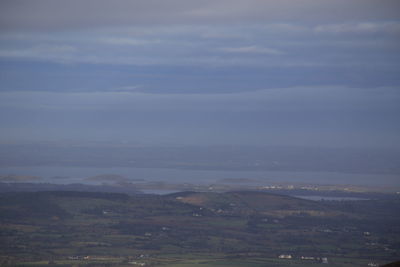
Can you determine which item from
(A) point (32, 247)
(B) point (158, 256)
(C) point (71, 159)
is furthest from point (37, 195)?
(C) point (71, 159)

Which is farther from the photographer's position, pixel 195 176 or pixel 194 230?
pixel 195 176

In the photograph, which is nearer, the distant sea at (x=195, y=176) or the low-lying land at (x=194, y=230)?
the low-lying land at (x=194, y=230)

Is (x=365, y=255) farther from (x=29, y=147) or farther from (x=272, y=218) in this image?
(x=29, y=147)

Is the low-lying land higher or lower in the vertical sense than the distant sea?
lower

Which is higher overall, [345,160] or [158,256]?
[345,160]

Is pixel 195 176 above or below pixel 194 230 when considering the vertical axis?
above

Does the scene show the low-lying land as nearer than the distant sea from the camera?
Yes

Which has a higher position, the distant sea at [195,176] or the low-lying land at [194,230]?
the distant sea at [195,176]

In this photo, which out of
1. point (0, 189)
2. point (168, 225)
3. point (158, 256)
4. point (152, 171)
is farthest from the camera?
point (152, 171)
